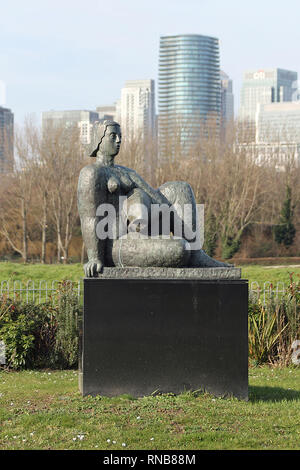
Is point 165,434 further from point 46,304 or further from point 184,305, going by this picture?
point 46,304

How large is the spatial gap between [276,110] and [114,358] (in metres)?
129

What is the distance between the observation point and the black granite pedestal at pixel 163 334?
589cm

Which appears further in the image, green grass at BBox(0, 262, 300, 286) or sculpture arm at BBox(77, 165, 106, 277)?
green grass at BBox(0, 262, 300, 286)

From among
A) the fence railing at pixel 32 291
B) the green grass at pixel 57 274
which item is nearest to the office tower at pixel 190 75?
the green grass at pixel 57 274

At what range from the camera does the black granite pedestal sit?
5891mm

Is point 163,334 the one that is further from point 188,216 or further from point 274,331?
point 274,331

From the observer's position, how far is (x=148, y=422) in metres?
5.20

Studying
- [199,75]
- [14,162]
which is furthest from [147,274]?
[199,75]

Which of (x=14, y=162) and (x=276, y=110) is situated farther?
(x=276, y=110)

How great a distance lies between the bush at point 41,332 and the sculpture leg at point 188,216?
3.42 meters

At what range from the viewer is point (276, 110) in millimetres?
129500

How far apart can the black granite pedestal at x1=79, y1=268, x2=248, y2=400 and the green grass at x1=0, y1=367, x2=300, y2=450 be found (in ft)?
0.57

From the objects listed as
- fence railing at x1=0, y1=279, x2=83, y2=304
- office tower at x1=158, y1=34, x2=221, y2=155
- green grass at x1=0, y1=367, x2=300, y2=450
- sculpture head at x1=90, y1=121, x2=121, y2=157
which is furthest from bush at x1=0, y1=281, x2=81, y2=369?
office tower at x1=158, y1=34, x2=221, y2=155

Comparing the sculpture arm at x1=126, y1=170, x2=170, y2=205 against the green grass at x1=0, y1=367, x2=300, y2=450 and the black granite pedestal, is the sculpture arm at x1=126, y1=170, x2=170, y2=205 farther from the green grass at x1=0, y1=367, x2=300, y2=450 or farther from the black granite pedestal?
the green grass at x1=0, y1=367, x2=300, y2=450
